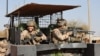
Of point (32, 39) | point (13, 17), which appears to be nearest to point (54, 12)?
point (13, 17)

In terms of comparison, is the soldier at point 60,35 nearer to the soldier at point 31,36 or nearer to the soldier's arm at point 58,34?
the soldier's arm at point 58,34

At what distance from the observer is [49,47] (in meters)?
6.85

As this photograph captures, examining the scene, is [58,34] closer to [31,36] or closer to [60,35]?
[60,35]

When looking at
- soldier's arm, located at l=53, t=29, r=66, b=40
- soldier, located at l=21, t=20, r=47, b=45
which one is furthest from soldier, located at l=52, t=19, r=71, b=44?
soldier, located at l=21, t=20, r=47, b=45

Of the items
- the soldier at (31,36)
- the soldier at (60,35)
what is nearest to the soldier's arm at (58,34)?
the soldier at (60,35)

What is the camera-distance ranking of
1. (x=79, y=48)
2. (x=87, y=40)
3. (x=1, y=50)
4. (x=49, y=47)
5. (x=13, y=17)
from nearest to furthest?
1. (x=49, y=47)
2. (x=79, y=48)
3. (x=87, y=40)
4. (x=13, y=17)
5. (x=1, y=50)

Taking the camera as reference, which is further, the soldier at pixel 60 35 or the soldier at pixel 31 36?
the soldier at pixel 60 35

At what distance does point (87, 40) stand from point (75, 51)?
895 mm

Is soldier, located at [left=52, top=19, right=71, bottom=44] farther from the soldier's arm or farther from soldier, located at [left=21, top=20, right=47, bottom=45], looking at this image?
soldier, located at [left=21, top=20, right=47, bottom=45]

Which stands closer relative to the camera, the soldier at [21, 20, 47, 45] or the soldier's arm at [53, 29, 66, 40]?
the soldier at [21, 20, 47, 45]

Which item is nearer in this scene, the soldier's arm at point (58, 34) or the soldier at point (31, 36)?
the soldier at point (31, 36)

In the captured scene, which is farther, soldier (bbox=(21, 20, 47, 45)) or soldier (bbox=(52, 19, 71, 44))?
soldier (bbox=(52, 19, 71, 44))

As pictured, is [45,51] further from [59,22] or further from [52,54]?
[59,22]

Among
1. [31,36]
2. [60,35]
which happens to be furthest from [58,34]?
[31,36]
